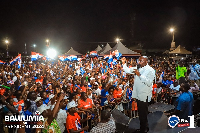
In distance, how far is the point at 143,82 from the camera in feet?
12.1

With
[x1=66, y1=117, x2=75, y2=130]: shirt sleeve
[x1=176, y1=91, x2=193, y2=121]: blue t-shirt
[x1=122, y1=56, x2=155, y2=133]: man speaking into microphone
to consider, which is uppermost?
[x1=122, y1=56, x2=155, y2=133]: man speaking into microphone

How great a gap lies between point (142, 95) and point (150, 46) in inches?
1589

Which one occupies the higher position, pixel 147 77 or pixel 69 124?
pixel 147 77

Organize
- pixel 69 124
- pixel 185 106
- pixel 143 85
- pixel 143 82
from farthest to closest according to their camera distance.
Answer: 1. pixel 185 106
2. pixel 69 124
3. pixel 143 85
4. pixel 143 82

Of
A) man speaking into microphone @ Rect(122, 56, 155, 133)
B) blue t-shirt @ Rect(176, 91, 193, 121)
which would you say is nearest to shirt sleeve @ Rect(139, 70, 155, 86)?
man speaking into microphone @ Rect(122, 56, 155, 133)

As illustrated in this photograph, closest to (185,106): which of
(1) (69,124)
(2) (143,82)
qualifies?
(2) (143,82)

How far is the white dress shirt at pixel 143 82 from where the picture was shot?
3.67 meters

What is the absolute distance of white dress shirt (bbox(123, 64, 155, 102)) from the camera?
3666mm

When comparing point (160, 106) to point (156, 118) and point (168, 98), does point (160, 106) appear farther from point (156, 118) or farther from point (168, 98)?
point (168, 98)

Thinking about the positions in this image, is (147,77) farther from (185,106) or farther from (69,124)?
(69,124)

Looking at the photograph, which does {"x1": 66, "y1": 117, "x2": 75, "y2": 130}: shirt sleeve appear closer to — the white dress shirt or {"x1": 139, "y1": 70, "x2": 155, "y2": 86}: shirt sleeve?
the white dress shirt

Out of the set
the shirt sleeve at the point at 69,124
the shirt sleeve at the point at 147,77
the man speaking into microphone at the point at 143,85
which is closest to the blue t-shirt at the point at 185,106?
the man speaking into microphone at the point at 143,85

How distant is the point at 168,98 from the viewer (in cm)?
808

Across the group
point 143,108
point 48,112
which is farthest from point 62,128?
point 143,108
